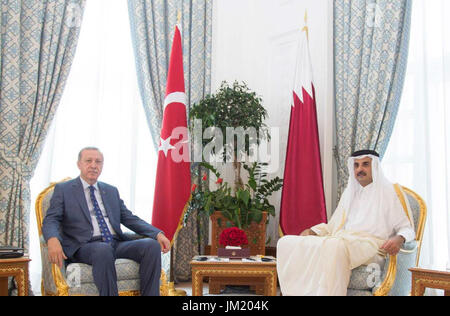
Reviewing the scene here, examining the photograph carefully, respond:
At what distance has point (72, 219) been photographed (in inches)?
142

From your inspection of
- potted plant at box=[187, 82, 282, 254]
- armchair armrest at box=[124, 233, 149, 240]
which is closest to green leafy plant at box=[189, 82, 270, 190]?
potted plant at box=[187, 82, 282, 254]

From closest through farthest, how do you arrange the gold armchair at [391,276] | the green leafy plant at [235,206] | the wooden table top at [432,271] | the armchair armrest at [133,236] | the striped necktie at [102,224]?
the wooden table top at [432,271] → the gold armchair at [391,276] → the striped necktie at [102,224] → the armchair armrest at [133,236] → the green leafy plant at [235,206]

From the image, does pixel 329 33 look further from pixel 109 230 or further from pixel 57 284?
pixel 57 284

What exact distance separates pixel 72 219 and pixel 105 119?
1.72 meters

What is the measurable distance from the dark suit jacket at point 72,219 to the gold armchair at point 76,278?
0.40 feet

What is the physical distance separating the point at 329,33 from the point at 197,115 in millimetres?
1629

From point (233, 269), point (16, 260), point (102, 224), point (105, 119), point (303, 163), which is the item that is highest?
point (105, 119)

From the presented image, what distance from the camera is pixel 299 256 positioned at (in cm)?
371

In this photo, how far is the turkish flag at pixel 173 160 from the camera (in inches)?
188

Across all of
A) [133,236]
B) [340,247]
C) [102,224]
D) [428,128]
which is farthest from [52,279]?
[428,128]

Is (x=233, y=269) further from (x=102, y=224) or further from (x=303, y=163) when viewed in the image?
(x=303, y=163)

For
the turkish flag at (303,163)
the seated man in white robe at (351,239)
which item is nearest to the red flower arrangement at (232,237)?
the seated man in white robe at (351,239)

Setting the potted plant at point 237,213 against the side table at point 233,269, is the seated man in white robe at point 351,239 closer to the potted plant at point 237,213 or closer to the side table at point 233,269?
the side table at point 233,269
